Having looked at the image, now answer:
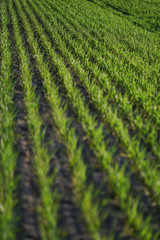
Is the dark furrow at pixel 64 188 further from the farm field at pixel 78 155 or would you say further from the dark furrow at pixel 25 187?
the dark furrow at pixel 25 187

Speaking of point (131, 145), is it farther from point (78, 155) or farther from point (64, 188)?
point (64, 188)

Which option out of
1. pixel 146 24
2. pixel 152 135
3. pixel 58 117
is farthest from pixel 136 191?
pixel 146 24

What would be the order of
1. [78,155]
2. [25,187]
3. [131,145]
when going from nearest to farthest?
[25,187] → [78,155] → [131,145]

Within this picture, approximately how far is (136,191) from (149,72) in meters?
3.86

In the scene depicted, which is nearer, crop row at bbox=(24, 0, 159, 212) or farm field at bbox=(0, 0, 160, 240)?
farm field at bbox=(0, 0, 160, 240)

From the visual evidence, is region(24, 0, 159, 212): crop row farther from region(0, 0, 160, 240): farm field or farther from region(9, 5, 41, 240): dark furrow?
region(9, 5, 41, 240): dark furrow

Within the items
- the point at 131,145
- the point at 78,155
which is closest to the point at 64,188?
the point at 78,155

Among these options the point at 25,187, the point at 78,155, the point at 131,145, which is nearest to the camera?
the point at 25,187

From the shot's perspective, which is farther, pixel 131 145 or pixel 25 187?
pixel 131 145

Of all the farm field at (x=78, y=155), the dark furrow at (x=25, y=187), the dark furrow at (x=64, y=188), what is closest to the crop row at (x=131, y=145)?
the farm field at (x=78, y=155)

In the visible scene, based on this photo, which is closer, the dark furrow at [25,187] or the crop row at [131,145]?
the dark furrow at [25,187]

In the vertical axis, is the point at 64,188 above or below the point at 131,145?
below

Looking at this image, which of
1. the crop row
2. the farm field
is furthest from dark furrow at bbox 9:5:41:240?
the crop row

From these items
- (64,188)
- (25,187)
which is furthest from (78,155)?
(25,187)
